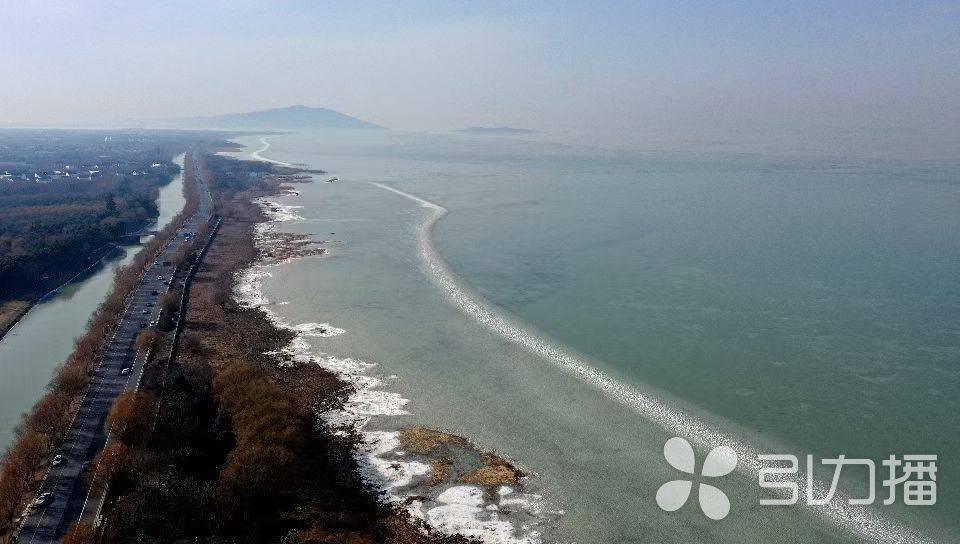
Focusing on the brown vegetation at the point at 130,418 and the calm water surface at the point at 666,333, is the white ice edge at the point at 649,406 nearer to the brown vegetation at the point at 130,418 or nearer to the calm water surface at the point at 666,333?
the calm water surface at the point at 666,333

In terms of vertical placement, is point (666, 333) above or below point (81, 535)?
above

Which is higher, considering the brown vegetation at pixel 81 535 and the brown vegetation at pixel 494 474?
A: the brown vegetation at pixel 81 535

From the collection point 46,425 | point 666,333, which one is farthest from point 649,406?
point 46,425

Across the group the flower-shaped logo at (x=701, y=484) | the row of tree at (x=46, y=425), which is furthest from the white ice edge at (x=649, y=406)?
the row of tree at (x=46, y=425)

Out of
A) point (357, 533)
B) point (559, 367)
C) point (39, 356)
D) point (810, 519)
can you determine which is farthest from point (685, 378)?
point (39, 356)

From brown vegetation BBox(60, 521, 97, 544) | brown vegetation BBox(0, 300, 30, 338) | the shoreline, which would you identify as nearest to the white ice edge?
the shoreline

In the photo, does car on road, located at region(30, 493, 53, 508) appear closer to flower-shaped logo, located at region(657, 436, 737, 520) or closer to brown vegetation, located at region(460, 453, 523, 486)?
brown vegetation, located at region(460, 453, 523, 486)

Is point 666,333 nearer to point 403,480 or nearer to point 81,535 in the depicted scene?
point 403,480

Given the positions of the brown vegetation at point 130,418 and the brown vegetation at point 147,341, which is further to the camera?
the brown vegetation at point 147,341
